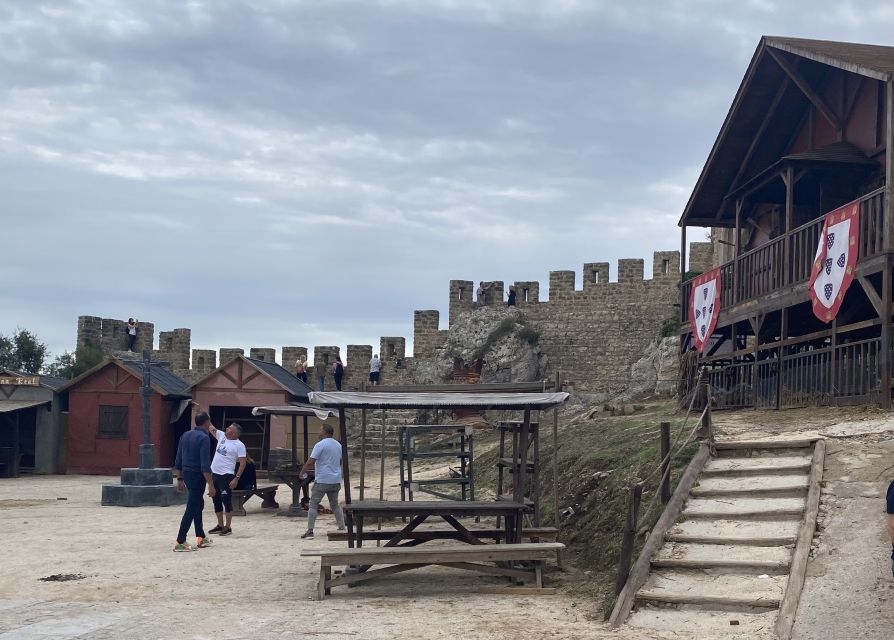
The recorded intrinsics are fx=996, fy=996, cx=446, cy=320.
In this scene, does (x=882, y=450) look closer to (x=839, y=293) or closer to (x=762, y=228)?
(x=839, y=293)

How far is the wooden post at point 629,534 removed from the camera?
767 cm

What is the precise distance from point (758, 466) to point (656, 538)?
73.7 inches

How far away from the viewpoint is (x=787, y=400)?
566 inches

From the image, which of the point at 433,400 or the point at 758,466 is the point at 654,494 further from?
the point at 433,400

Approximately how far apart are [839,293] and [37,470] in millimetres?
22888

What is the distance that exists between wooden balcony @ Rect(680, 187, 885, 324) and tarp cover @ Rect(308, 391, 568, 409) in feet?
17.2

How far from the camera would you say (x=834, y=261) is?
1348cm

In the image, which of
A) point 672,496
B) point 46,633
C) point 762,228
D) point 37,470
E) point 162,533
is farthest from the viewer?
point 37,470

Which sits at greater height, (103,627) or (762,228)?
(762,228)

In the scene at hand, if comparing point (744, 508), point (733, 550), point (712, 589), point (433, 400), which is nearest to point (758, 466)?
point (744, 508)

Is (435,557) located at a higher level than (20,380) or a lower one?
lower

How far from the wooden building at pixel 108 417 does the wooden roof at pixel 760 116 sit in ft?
53.4

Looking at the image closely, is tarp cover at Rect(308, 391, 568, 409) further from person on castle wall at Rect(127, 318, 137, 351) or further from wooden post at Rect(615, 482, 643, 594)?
person on castle wall at Rect(127, 318, 137, 351)

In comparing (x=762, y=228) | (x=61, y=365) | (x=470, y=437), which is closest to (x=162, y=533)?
(x=470, y=437)
